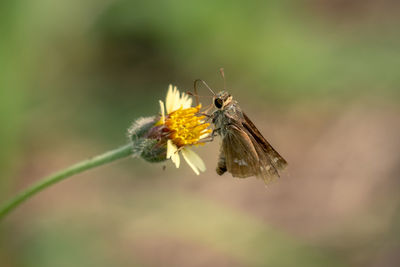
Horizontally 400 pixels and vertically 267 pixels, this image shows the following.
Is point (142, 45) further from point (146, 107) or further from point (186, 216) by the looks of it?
point (186, 216)

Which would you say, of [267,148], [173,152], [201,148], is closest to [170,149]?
[173,152]

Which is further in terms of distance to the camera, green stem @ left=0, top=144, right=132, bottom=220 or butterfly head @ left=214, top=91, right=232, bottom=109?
butterfly head @ left=214, top=91, right=232, bottom=109

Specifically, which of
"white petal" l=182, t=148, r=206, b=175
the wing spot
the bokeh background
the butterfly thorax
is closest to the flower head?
"white petal" l=182, t=148, r=206, b=175

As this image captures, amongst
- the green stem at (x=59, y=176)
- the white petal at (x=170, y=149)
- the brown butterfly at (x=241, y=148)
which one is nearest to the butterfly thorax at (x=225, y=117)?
the brown butterfly at (x=241, y=148)

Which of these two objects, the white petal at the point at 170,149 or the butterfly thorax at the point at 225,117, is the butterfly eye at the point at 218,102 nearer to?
the butterfly thorax at the point at 225,117

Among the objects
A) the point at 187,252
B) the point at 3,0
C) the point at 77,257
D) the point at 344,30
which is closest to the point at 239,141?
the point at 77,257

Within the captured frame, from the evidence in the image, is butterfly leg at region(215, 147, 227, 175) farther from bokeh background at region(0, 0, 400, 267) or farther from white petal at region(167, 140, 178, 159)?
bokeh background at region(0, 0, 400, 267)
